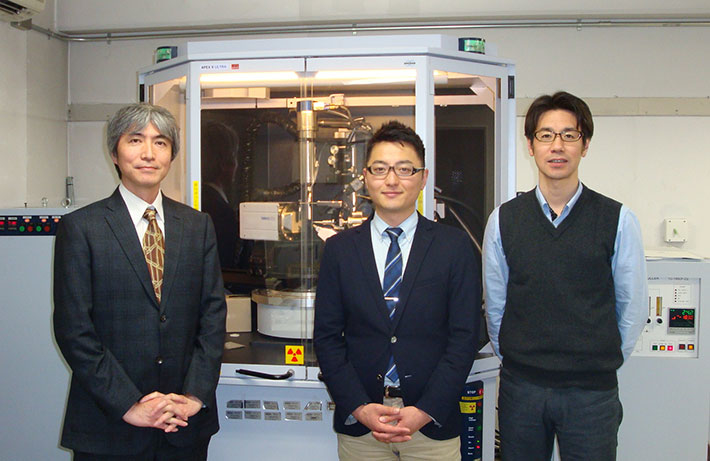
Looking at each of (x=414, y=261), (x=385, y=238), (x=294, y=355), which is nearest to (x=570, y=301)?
(x=414, y=261)

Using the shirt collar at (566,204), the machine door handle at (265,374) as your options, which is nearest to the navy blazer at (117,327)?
the machine door handle at (265,374)

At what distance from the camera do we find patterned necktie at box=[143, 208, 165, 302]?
1.57 m

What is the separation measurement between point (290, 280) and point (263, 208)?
0.31 meters

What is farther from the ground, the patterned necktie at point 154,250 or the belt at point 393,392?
the patterned necktie at point 154,250

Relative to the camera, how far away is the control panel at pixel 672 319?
246 centimetres

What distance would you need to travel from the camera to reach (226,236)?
248cm

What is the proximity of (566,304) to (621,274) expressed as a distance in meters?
0.19

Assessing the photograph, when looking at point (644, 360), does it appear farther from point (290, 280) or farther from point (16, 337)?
point (16, 337)

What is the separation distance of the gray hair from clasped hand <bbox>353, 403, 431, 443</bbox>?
36.7 inches

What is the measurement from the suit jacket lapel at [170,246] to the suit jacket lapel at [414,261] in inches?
24.1

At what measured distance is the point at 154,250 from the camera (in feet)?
5.24

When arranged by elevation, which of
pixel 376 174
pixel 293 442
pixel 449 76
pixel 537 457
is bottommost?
pixel 293 442

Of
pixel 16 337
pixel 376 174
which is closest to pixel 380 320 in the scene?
pixel 376 174

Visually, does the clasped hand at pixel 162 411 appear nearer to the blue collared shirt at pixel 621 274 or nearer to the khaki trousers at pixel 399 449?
the khaki trousers at pixel 399 449
